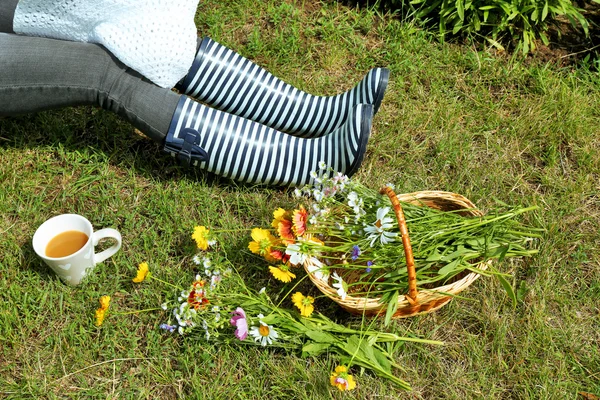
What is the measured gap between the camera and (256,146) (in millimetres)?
1896

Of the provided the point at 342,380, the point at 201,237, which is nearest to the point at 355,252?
the point at 342,380

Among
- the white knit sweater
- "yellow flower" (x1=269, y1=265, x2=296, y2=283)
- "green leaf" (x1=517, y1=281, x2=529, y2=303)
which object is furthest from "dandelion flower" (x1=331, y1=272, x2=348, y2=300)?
the white knit sweater

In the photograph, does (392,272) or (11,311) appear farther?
(11,311)

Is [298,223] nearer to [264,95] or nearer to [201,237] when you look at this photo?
[201,237]

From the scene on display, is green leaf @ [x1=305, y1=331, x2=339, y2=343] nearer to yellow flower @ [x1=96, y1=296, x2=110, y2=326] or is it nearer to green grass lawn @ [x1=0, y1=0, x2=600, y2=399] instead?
green grass lawn @ [x1=0, y1=0, x2=600, y2=399]

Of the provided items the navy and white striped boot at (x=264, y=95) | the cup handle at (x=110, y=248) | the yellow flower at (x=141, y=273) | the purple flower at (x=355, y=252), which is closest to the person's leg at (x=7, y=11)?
the navy and white striped boot at (x=264, y=95)

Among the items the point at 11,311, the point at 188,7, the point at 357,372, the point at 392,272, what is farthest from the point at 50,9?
A: the point at 357,372

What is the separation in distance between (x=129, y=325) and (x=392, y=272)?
748 millimetres

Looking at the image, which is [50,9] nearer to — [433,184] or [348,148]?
[348,148]

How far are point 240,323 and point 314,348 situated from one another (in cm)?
21

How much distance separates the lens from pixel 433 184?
2051mm

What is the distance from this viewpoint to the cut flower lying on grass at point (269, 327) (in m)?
1.58

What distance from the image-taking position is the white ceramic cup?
65.6 inches

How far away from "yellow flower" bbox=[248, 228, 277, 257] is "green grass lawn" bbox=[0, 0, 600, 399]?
18 cm
